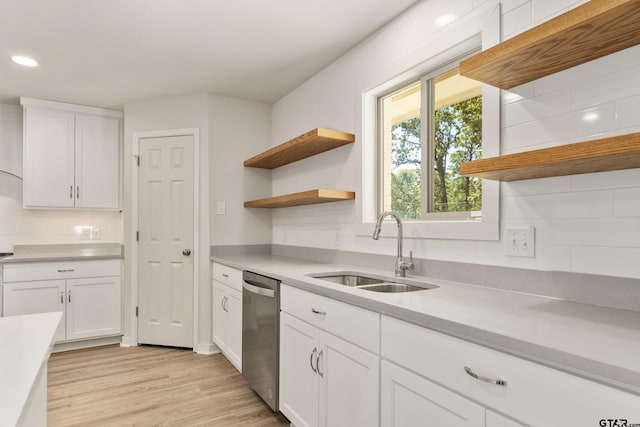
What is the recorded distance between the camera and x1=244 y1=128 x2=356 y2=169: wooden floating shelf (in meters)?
2.56

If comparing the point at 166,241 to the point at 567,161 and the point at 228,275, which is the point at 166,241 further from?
the point at 567,161

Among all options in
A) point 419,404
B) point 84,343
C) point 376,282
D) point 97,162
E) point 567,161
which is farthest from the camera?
point 97,162

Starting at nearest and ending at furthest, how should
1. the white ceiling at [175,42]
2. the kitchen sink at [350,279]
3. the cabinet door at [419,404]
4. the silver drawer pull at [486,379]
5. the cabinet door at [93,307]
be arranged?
1. the silver drawer pull at [486,379]
2. the cabinet door at [419,404]
3. the white ceiling at [175,42]
4. the kitchen sink at [350,279]
5. the cabinet door at [93,307]

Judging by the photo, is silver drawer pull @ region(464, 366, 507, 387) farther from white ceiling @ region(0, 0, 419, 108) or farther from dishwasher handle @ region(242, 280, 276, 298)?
white ceiling @ region(0, 0, 419, 108)

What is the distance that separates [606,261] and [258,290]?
1.81 meters

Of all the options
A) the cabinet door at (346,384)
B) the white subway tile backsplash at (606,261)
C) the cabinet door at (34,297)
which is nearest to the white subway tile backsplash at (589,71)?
the white subway tile backsplash at (606,261)

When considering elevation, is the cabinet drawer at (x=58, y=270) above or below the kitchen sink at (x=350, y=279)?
below

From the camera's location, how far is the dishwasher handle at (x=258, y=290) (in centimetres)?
225

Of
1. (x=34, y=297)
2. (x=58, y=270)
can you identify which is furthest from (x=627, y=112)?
(x=34, y=297)

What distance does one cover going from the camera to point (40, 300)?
11.2 feet

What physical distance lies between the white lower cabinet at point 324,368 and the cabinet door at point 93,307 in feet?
7.80

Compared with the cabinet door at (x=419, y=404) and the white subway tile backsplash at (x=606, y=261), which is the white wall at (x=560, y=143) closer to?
the white subway tile backsplash at (x=606, y=261)

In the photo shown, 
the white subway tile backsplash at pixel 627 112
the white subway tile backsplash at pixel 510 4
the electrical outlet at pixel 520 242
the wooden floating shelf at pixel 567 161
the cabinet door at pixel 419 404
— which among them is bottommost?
the cabinet door at pixel 419 404

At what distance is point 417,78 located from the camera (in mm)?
2260
